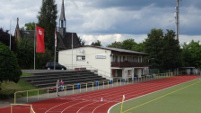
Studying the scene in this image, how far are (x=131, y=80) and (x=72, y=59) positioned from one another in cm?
1176

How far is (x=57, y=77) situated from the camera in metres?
43.0

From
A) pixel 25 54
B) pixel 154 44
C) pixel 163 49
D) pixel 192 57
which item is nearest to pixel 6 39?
pixel 25 54

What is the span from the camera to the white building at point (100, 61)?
188 feet

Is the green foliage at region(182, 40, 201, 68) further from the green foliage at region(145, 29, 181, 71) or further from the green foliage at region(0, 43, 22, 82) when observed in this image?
the green foliage at region(0, 43, 22, 82)

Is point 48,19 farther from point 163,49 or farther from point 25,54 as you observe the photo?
point 163,49

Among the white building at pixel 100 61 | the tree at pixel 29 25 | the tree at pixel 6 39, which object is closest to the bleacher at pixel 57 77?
the white building at pixel 100 61

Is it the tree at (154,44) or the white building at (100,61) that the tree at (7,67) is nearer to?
the white building at (100,61)

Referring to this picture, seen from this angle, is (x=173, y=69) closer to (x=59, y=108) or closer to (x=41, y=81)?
(x=41, y=81)

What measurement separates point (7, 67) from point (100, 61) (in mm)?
32765

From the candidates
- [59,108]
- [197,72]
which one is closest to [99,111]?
[59,108]

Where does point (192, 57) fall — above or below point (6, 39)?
below

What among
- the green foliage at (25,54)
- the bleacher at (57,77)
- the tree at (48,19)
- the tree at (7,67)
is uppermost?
the tree at (48,19)

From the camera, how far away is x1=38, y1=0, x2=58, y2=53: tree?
76.9m

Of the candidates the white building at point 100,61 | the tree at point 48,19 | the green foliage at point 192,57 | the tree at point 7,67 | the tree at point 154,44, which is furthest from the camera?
the green foliage at point 192,57
